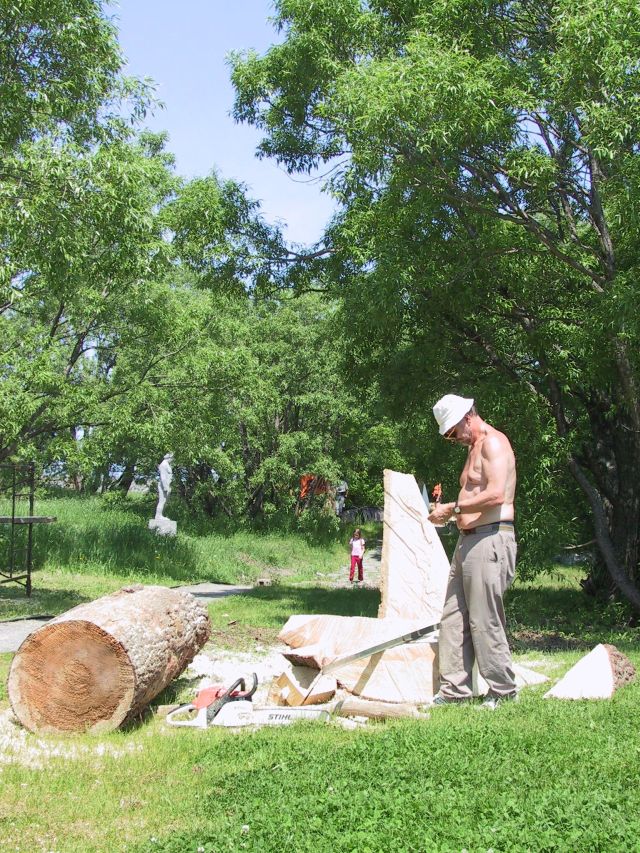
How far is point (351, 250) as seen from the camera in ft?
41.3

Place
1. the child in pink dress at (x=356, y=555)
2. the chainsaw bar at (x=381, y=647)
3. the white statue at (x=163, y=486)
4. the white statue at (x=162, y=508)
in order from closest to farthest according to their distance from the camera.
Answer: the chainsaw bar at (x=381, y=647), the child in pink dress at (x=356, y=555), the white statue at (x=162, y=508), the white statue at (x=163, y=486)

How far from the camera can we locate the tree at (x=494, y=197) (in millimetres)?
9531

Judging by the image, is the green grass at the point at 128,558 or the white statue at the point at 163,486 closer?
the green grass at the point at 128,558

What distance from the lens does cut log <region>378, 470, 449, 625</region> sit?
26.3 feet

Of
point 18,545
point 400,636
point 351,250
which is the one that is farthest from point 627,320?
point 18,545

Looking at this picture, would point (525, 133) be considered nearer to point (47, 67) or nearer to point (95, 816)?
point (47, 67)

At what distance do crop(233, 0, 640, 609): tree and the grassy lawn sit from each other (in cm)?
615

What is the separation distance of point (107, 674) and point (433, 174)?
25.2 feet

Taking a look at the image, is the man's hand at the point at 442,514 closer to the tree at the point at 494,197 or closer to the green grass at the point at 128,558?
the tree at the point at 494,197

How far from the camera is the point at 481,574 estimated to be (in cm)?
547

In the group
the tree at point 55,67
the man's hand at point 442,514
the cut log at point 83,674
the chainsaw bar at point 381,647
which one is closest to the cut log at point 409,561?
the chainsaw bar at point 381,647

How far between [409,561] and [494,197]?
5.55 metres

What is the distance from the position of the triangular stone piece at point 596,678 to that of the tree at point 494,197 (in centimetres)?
433

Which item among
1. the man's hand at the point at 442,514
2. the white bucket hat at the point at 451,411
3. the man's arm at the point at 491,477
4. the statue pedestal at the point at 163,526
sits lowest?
the statue pedestal at the point at 163,526
